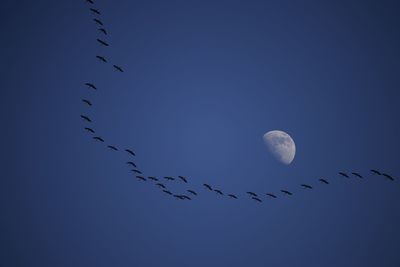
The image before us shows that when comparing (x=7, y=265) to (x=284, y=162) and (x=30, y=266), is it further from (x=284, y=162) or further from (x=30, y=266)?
(x=284, y=162)

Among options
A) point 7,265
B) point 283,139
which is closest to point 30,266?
point 7,265

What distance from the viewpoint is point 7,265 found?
196000 mm

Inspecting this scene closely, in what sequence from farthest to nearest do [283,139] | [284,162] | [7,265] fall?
[7,265] → [283,139] → [284,162]

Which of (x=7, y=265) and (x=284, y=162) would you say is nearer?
(x=284, y=162)

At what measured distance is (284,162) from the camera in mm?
109438

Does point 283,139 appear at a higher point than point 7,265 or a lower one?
higher

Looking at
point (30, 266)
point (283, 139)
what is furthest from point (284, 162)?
point (30, 266)

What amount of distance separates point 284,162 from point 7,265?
484 ft

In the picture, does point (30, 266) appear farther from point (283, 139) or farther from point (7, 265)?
point (283, 139)

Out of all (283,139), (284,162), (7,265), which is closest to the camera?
(284,162)

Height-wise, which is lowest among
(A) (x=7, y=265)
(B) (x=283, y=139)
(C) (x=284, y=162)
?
(A) (x=7, y=265)

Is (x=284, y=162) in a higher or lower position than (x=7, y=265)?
higher

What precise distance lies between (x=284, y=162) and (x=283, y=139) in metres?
9.22

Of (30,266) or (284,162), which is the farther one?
(30,266)
